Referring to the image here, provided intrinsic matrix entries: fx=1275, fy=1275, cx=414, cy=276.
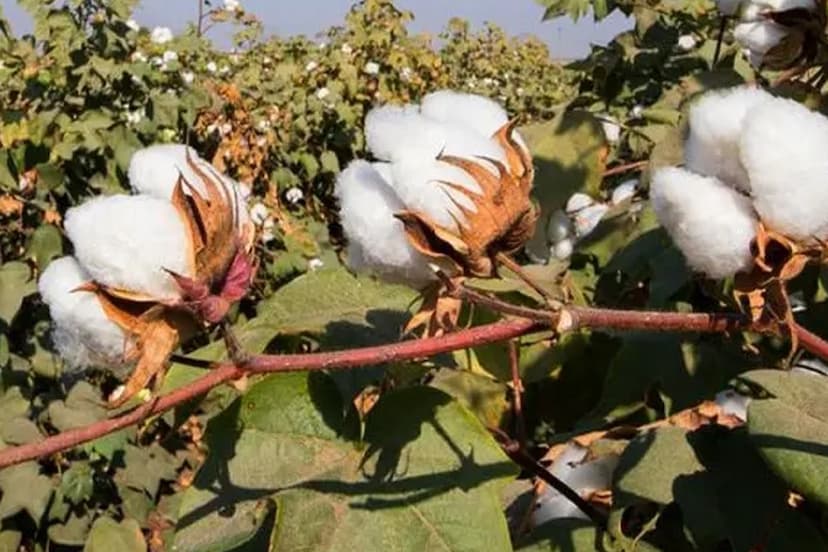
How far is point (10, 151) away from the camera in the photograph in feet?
10.3

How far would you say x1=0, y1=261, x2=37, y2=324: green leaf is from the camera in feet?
9.38

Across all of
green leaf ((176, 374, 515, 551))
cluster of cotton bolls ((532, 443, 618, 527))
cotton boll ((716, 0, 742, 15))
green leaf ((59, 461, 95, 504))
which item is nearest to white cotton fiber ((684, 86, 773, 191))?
green leaf ((176, 374, 515, 551))

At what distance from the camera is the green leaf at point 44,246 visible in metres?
2.99

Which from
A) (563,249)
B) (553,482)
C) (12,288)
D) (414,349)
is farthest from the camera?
(12,288)

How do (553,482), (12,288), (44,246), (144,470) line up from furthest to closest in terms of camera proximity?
1. (144,470)
2. (44,246)
3. (12,288)
4. (553,482)

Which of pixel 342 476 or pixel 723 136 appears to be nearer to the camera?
pixel 723 136

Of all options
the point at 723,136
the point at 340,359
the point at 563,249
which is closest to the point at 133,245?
the point at 340,359

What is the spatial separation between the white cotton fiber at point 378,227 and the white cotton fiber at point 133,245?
4.1 inches

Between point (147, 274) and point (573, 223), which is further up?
point (147, 274)

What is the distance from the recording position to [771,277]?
2.45 ft

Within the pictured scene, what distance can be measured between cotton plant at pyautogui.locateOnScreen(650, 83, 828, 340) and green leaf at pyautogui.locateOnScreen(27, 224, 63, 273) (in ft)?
7.95

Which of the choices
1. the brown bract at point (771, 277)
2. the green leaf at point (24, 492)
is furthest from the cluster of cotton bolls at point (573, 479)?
the green leaf at point (24, 492)

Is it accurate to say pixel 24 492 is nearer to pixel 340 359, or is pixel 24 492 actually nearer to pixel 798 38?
pixel 798 38

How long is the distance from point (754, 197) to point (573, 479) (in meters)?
0.39
